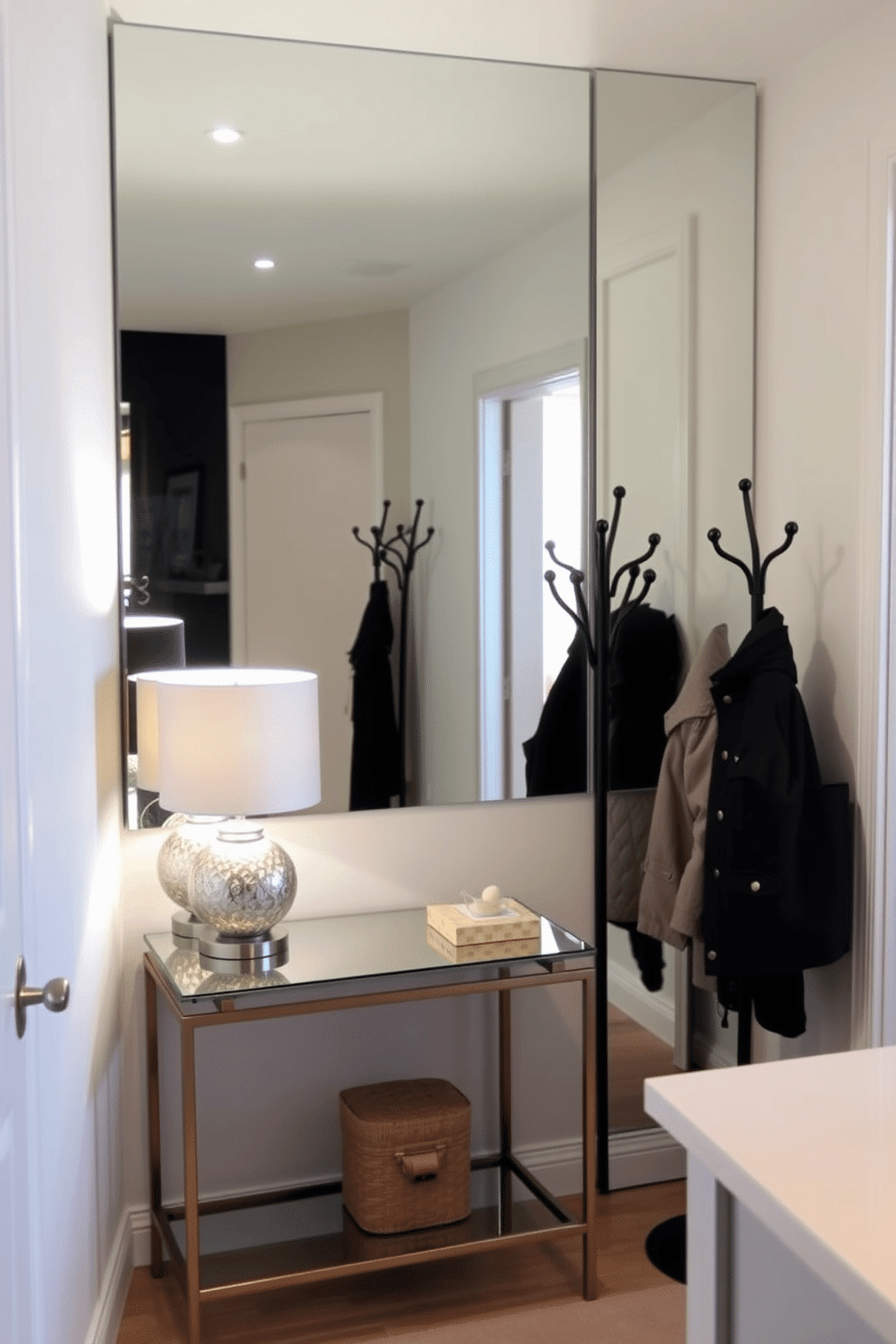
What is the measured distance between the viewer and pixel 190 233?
2.72 meters

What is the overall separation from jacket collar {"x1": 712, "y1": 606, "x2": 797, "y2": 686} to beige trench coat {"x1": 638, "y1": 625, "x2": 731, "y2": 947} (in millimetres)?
144

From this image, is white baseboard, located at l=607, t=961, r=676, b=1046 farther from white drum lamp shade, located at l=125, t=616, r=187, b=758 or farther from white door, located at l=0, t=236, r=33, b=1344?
white door, located at l=0, t=236, r=33, b=1344

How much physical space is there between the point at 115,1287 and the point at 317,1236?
432mm

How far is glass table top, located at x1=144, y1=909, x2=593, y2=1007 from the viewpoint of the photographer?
8.11 ft

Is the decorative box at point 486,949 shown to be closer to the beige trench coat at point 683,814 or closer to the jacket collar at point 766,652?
the beige trench coat at point 683,814

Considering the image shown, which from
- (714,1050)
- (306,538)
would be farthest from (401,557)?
(714,1050)

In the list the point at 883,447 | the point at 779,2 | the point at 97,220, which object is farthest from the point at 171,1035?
the point at 779,2

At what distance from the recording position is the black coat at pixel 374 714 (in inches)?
114

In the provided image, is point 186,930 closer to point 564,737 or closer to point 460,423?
point 564,737

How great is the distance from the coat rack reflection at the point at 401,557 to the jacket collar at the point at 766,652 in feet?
2.30

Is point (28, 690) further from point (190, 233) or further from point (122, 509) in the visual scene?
point (190, 233)

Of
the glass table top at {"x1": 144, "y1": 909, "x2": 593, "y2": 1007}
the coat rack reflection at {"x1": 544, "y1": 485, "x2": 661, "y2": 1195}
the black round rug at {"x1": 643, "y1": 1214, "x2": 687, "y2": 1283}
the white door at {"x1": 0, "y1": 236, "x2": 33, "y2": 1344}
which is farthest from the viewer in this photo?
the coat rack reflection at {"x1": 544, "y1": 485, "x2": 661, "y2": 1195}

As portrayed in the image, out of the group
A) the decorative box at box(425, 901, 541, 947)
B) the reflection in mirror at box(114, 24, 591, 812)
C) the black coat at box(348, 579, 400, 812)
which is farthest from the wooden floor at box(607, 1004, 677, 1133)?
the black coat at box(348, 579, 400, 812)

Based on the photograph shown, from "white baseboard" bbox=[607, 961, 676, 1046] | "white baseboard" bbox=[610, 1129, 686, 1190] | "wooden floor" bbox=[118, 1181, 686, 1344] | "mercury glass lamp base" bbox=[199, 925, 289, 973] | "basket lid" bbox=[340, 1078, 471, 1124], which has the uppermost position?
"mercury glass lamp base" bbox=[199, 925, 289, 973]
